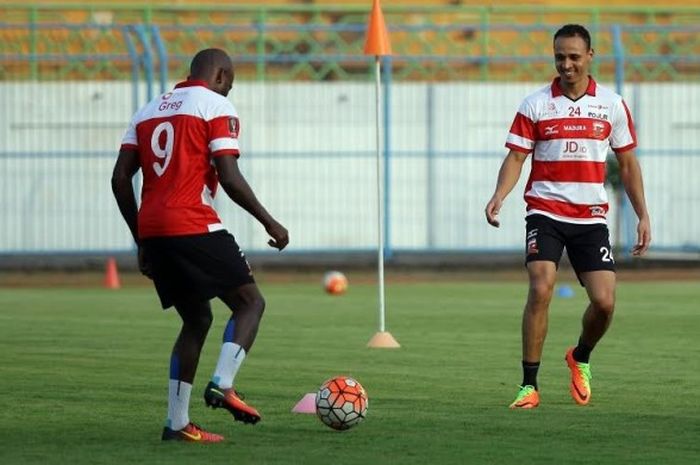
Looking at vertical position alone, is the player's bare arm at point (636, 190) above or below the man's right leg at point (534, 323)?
above

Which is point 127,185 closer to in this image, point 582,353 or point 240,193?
point 240,193

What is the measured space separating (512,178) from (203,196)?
8.34ft

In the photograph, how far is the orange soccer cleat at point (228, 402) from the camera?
8.84m

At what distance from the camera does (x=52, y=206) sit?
98.8ft

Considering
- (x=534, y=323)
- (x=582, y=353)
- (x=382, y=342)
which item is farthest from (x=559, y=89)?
(x=382, y=342)

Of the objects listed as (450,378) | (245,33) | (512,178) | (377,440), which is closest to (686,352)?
(450,378)

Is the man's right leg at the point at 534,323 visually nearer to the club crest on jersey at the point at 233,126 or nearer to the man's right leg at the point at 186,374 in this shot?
the man's right leg at the point at 186,374

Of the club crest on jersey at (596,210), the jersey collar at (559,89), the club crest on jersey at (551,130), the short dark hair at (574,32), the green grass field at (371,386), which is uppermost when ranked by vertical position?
the short dark hair at (574,32)

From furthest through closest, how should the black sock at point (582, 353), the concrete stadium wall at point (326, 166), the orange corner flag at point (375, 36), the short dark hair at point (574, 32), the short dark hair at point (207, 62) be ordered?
the concrete stadium wall at point (326, 166) < the orange corner flag at point (375, 36) < the black sock at point (582, 353) < the short dark hair at point (574, 32) < the short dark hair at point (207, 62)

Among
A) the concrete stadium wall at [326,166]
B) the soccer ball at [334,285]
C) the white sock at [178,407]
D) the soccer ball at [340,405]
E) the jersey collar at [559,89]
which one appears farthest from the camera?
the concrete stadium wall at [326,166]

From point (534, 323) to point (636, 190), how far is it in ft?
3.51

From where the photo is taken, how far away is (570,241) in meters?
10.9

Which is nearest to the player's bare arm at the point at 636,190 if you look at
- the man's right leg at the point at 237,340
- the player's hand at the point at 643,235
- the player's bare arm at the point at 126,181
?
the player's hand at the point at 643,235

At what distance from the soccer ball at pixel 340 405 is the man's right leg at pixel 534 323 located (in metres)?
1.50
